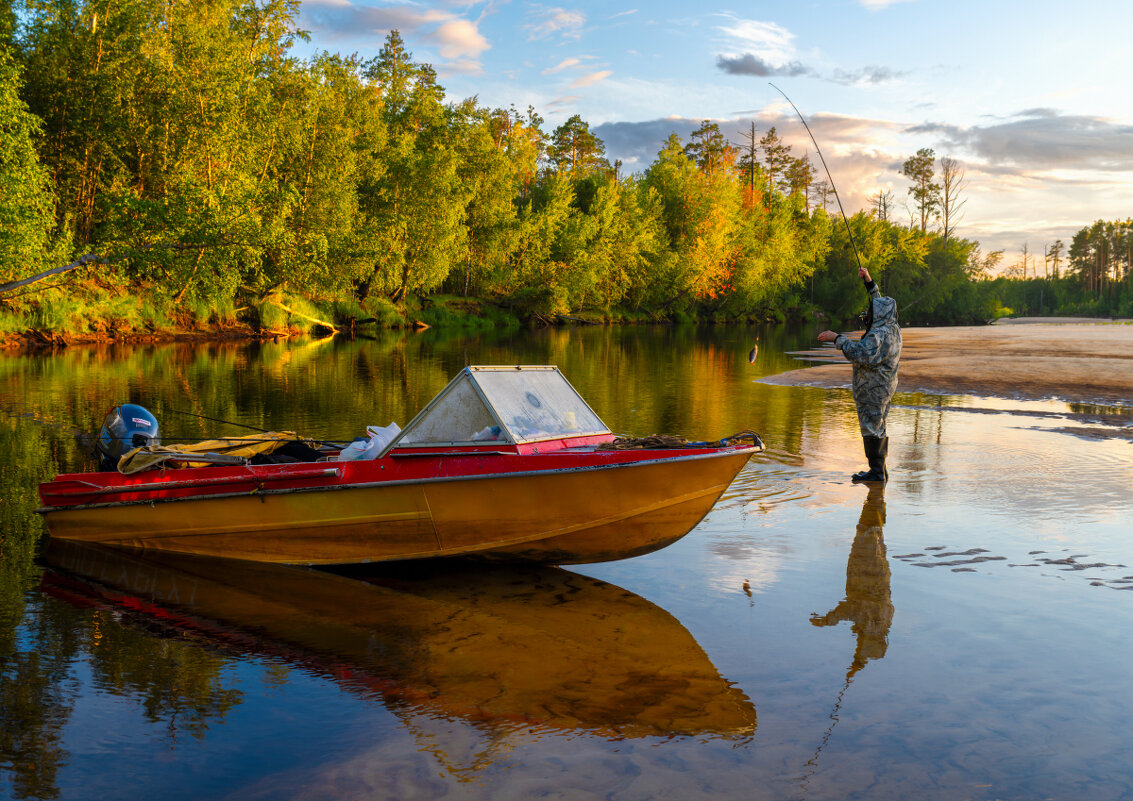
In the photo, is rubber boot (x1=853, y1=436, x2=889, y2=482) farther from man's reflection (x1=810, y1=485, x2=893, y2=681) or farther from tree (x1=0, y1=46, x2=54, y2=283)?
tree (x1=0, y1=46, x2=54, y2=283)

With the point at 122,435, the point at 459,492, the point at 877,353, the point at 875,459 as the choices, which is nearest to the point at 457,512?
the point at 459,492

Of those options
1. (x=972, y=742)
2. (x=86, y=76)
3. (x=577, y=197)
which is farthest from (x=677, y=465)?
(x=577, y=197)


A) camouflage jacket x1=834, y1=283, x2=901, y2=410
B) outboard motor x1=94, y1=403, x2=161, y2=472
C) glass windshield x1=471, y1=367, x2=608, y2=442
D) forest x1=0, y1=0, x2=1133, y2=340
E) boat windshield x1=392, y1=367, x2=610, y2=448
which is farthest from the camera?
forest x1=0, y1=0, x2=1133, y2=340

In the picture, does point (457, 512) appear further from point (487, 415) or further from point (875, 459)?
point (875, 459)

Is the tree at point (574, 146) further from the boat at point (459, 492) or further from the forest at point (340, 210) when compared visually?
the boat at point (459, 492)

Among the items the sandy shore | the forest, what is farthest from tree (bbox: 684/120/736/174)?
the sandy shore

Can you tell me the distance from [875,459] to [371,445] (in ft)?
22.0

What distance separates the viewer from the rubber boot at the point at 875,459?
11.0 m

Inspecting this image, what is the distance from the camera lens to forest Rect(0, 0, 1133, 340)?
3025 cm

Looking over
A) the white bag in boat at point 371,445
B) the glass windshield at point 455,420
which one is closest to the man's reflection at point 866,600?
the glass windshield at point 455,420

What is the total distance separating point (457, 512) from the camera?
7227 mm

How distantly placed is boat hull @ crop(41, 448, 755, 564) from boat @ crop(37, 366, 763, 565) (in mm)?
12

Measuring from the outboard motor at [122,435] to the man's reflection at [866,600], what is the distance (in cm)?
706

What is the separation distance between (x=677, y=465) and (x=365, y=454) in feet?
10.1
